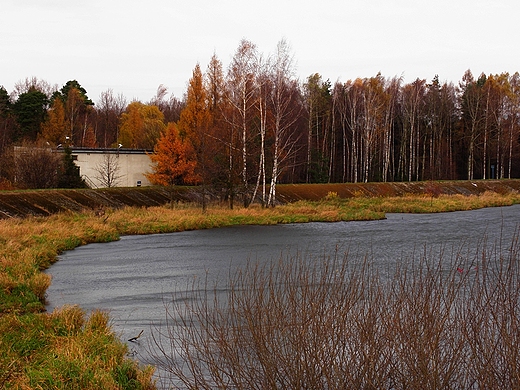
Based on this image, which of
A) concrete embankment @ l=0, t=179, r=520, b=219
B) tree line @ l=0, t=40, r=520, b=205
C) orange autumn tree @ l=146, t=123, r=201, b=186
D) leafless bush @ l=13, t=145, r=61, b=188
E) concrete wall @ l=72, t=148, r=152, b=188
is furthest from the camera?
tree line @ l=0, t=40, r=520, b=205

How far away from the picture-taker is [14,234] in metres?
20.7

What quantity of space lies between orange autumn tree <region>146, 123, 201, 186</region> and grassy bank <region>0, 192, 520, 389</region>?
23.9 feet

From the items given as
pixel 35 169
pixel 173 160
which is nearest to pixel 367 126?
pixel 173 160

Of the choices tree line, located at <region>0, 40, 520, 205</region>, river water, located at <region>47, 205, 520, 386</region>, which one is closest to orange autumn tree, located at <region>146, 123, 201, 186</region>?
tree line, located at <region>0, 40, 520, 205</region>

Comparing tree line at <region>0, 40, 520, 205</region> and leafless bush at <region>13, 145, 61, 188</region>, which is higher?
tree line at <region>0, 40, 520, 205</region>

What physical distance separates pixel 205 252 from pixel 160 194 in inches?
689

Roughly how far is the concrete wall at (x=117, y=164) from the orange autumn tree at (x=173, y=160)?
12.7 feet

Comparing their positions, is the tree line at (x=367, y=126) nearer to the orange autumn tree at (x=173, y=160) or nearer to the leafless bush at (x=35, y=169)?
the orange autumn tree at (x=173, y=160)

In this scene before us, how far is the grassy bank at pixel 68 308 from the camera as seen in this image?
752 cm

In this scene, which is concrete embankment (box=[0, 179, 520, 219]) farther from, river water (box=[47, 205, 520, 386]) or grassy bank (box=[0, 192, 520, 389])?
river water (box=[47, 205, 520, 386])

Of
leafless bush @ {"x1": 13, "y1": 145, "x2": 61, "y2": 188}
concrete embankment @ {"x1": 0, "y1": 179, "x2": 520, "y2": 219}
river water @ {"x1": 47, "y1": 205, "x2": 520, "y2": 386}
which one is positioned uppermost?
leafless bush @ {"x1": 13, "y1": 145, "x2": 61, "y2": 188}

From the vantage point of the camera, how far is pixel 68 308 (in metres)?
10.7

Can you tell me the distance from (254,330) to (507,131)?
2455 inches

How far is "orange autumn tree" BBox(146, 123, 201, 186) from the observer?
4112 centimetres
